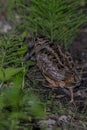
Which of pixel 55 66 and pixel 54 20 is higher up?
pixel 54 20

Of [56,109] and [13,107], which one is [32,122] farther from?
[56,109]

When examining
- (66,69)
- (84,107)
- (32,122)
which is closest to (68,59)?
(66,69)

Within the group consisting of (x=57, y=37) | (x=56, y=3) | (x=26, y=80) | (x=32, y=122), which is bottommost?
(x=32, y=122)

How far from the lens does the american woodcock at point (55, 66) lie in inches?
175

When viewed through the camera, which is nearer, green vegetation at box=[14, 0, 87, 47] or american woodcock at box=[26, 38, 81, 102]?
american woodcock at box=[26, 38, 81, 102]

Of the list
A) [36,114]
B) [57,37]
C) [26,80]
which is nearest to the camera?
[36,114]

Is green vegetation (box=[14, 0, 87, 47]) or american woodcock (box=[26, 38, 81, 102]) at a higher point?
green vegetation (box=[14, 0, 87, 47])

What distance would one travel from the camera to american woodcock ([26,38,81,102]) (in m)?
4.45

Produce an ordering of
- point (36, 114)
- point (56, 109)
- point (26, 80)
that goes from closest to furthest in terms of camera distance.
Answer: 1. point (36, 114)
2. point (56, 109)
3. point (26, 80)

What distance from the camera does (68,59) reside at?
455cm

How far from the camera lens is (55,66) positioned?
4.48 meters

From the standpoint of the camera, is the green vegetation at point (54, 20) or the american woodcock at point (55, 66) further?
the green vegetation at point (54, 20)

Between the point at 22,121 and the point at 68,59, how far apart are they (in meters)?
0.95

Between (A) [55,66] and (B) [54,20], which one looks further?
(B) [54,20]
